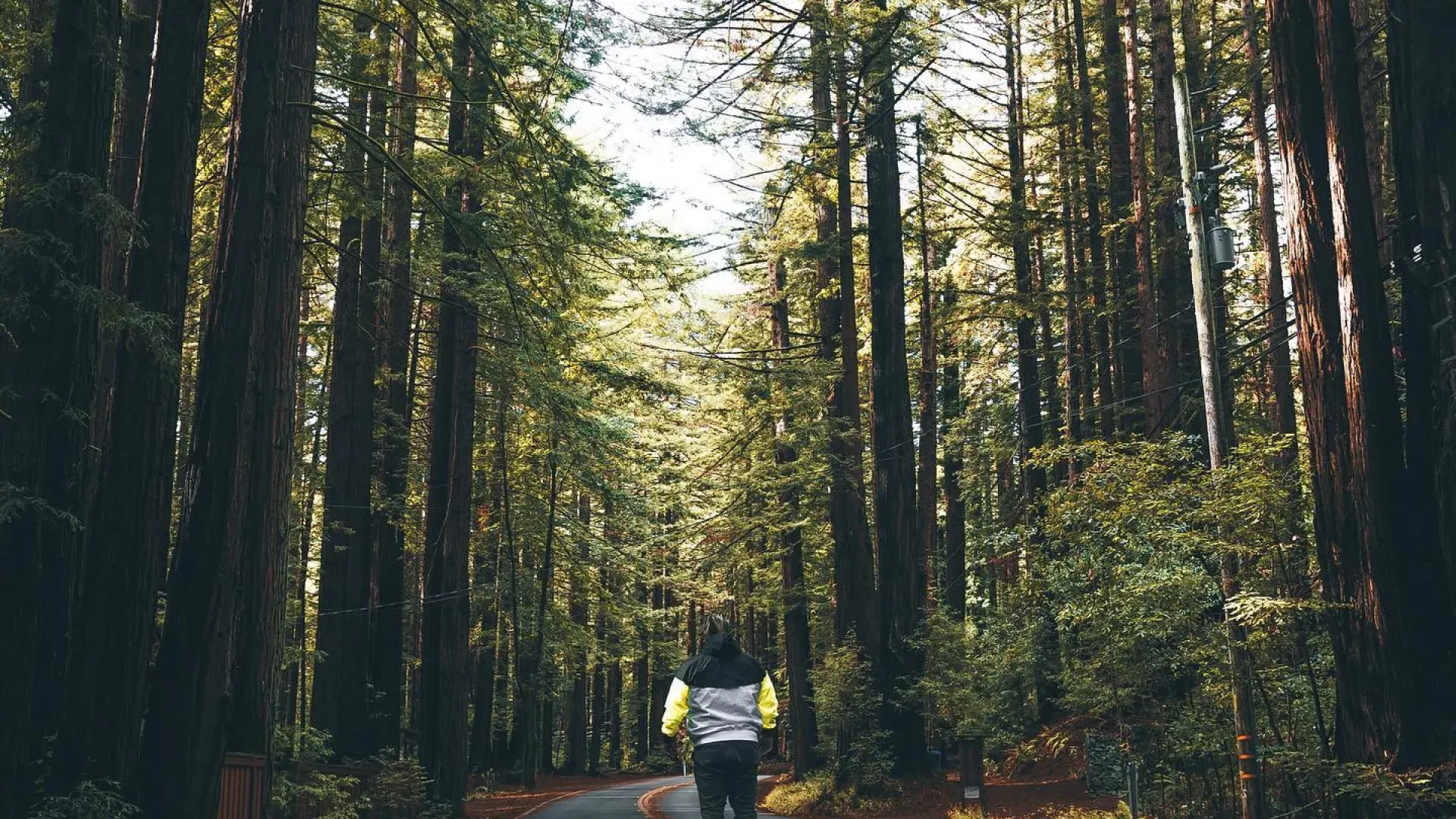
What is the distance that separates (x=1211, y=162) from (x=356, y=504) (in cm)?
1887

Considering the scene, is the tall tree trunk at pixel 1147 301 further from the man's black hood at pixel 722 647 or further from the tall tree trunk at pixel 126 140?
the tall tree trunk at pixel 126 140

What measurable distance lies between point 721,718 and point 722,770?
0.34 metres

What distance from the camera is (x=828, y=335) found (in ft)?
82.4

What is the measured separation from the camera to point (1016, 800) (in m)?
17.8

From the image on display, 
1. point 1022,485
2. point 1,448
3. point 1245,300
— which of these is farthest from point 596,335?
point 1,448

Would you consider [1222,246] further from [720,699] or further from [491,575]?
[491,575]

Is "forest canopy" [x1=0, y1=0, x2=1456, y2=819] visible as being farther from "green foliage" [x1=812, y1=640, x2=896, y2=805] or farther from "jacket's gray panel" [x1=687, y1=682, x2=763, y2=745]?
"jacket's gray panel" [x1=687, y1=682, x2=763, y2=745]

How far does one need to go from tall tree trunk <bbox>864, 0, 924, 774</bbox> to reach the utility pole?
6.76 m

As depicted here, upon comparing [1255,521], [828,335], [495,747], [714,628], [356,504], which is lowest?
[495,747]

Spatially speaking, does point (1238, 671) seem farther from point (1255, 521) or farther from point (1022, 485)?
point (1022, 485)

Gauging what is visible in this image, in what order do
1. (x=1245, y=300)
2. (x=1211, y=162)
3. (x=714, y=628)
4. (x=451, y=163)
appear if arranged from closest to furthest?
(x=714, y=628) < (x=451, y=163) < (x=1211, y=162) < (x=1245, y=300)

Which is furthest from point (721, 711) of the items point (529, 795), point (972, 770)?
Answer: point (529, 795)

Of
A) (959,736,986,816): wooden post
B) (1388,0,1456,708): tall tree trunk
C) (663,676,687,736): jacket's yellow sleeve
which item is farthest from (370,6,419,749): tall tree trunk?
(1388,0,1456,708): tall tree trunk

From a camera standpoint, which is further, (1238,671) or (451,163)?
(451,163)
